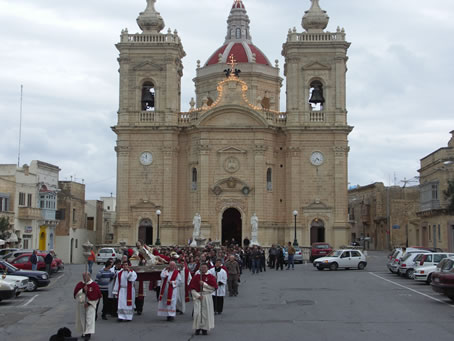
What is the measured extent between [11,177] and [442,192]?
30.4m

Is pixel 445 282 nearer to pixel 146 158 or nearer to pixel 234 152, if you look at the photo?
pixel 234 152

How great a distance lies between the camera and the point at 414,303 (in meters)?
21.5

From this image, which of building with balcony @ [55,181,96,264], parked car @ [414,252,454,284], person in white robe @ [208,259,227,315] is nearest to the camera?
person in white robe @ [208,259,227,315]

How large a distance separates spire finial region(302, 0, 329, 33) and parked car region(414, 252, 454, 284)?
2841cm

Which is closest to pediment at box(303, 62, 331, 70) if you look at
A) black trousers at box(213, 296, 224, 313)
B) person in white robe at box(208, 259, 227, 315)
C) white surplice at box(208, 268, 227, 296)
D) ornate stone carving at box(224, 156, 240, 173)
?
ornate stone carving at box(224, 156, 240, 173)

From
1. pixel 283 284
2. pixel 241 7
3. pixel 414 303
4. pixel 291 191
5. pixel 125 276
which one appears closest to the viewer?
pixel 125 276

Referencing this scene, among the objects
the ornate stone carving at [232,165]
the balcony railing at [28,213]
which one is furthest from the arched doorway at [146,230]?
the balcony railing at [28,213]

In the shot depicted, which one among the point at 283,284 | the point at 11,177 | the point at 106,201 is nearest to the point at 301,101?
the point at 11,177

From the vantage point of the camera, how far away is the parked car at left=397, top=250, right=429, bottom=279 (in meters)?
31.5

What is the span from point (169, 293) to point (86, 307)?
310cm

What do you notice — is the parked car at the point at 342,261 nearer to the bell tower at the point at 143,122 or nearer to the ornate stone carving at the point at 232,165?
the ornate stone carving at the point at 232,165

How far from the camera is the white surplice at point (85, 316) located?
15227mm

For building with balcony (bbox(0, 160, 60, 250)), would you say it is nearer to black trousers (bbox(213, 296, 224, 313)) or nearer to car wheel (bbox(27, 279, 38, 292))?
car wheel (bbox(27, 279, 38, 292))

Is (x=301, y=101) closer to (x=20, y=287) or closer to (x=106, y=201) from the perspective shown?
(x=20, y=287)
